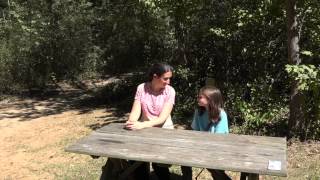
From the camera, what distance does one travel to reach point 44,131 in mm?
9453

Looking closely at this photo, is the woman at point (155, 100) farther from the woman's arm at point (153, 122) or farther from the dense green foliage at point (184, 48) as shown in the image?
the dense green foliage at point (184, 48)

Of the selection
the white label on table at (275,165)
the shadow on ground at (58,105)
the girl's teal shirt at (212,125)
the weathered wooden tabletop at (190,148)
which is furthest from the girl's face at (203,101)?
the shadow on ground at (58,105)

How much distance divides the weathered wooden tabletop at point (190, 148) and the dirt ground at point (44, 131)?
213 centimetres

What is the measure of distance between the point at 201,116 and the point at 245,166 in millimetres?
1421

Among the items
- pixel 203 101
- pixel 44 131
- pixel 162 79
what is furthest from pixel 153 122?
pixel 44 131

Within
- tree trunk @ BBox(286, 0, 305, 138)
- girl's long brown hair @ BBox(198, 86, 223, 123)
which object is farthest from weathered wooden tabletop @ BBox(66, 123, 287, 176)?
tree trunk @ BBox(286, 0, 305, 138)

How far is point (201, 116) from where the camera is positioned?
5.46 m

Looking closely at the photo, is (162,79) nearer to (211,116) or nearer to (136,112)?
(136,112)

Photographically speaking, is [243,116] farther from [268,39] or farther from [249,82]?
[268,39]

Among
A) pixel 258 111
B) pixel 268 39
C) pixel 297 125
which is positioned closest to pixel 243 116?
pixel 258 111

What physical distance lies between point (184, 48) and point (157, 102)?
462cm

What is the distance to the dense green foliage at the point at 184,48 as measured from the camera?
814 centimetres

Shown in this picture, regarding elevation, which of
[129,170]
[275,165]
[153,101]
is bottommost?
[129,170]

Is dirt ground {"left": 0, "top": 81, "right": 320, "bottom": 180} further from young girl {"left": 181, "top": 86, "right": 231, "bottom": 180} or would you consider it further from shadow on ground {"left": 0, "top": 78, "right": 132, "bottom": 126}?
young girl {"left": 181, "top": 86, "right": 231, "bottom": 180}
